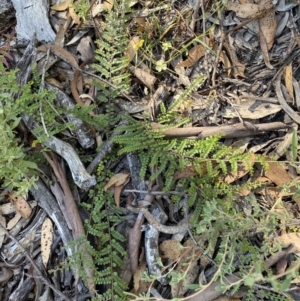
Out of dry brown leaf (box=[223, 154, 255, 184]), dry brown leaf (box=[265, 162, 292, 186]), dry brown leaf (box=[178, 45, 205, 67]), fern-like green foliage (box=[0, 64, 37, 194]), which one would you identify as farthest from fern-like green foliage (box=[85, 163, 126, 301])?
dry brown leaf (box=[265, 162, 292, 186])

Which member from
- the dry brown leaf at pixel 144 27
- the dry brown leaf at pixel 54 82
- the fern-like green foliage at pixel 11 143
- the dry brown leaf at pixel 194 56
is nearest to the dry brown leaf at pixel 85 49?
the dry brown leaf at pixel 54 82

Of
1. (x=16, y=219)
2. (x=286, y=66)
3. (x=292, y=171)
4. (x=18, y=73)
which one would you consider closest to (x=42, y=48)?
(x=18, y=73)

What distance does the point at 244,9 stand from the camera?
8.82 ft

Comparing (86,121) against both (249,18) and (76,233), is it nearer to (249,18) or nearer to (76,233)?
(76,233)

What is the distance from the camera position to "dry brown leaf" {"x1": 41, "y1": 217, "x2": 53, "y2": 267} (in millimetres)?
2688

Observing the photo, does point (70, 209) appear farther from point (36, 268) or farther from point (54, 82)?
point (54, 82)

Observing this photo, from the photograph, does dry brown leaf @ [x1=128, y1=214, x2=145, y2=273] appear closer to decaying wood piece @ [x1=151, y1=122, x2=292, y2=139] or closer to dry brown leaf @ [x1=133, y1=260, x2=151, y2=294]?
dry brown leaf @ [x1=133, y1=260, x2=151, y2=294]

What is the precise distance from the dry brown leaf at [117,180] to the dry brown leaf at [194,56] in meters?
0.79

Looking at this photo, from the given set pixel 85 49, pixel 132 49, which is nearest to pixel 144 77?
pixel 132 49

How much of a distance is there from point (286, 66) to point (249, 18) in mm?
376

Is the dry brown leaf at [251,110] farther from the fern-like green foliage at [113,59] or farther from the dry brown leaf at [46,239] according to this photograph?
the dry brown leaf at [46,239]

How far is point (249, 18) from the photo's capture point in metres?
2.69

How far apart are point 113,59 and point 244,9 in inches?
34.3

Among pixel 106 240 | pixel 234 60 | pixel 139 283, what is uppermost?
pixel 234 60
